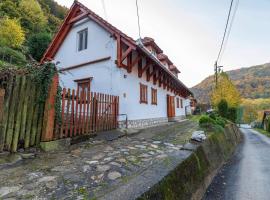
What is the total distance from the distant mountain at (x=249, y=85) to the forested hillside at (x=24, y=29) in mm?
53084

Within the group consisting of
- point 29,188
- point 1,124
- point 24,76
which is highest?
point 24,76

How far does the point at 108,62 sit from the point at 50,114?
5711 mm

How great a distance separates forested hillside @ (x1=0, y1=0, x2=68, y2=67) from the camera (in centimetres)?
2262

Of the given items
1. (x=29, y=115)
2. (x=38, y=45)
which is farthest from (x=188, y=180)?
(x=38, y=45)

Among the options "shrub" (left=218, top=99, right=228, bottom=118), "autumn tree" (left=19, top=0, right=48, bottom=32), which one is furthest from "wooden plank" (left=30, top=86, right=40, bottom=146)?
"autumn tree" (left=19, top=0, right=48, bottom=32)

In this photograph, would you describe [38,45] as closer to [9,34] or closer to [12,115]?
[9,34]

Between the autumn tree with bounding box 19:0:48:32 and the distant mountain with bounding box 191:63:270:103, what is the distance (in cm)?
5337

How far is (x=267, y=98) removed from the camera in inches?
3004

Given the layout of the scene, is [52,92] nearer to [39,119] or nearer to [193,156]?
[39,119]

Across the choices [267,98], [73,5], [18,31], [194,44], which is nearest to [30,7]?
[18,31]

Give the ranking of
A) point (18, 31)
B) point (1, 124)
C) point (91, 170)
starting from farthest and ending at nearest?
point (18, 31) → point (1, 124) → point (91, 170)

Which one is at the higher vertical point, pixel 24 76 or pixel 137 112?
pixel 24 76

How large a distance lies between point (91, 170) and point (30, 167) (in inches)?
54.9

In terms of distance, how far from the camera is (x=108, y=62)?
10883 mm
